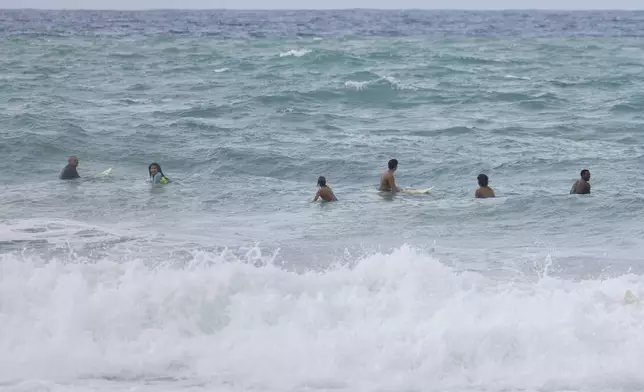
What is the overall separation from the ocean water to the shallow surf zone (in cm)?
3

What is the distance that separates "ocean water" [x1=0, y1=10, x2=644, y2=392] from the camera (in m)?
9.14

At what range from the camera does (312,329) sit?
388 inches

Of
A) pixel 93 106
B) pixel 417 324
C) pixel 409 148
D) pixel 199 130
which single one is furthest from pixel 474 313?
pixel 93 106

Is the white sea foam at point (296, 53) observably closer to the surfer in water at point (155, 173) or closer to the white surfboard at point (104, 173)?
the white surfboard at point (104, 173)

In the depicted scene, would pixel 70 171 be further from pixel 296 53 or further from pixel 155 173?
pixel 296 53

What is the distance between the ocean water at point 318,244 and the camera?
9.14m

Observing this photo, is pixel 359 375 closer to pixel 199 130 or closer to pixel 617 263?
pixel 617 263

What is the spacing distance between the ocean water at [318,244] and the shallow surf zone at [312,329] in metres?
0.03

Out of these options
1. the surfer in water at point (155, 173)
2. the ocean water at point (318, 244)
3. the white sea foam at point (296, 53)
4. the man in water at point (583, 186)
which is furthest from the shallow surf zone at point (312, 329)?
the white sea foam at point (296, 53)

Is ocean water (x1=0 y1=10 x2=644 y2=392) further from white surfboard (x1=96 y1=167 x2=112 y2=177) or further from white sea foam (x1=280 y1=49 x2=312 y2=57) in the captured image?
white sea foam (x1=280 y1=49 x2=312 y2=57)

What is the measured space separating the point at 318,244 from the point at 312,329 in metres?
3.92

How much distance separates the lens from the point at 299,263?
12586 mm

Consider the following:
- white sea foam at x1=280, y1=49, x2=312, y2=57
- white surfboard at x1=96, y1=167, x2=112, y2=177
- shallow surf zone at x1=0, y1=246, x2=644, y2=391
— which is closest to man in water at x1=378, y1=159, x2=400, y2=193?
white surfboard at x1=96, y1=167, x2=112, y2=177

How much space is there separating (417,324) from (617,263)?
3862 mm
